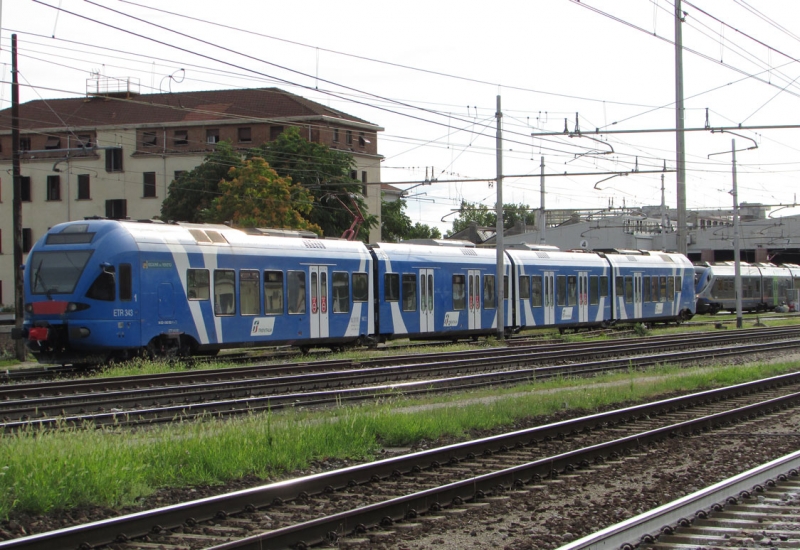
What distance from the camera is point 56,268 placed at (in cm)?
2022

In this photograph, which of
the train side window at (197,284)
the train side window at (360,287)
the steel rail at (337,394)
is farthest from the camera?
the train side window at (360,287)

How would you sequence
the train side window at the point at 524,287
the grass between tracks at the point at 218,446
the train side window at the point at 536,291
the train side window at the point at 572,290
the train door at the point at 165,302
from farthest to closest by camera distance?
1. the train side window at the point at 572,290
2. the train side window at the point at 536,291
3. the train side window at the point at 524,287
4. the train door at the point at 165,302
5. the grass between tracks at the point at 218,446

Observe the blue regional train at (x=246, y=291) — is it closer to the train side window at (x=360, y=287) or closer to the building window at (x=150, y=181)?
the train side window at (x=360, y=287)

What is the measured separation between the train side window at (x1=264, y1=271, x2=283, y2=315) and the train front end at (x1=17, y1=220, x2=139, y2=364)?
151 inches

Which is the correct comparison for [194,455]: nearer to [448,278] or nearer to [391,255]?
[391,255]

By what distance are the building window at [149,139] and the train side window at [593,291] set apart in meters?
44.0

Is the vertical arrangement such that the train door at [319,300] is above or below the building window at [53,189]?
below

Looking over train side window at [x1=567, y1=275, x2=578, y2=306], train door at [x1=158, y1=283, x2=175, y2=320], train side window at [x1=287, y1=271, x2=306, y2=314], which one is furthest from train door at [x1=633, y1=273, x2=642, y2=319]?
train door at [x1=158, y1=283, x2=175, y2=320]

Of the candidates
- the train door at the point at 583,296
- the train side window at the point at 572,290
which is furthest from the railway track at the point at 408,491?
the train door at the point at 583,296

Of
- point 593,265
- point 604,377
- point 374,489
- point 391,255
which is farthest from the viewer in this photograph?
point 593,265

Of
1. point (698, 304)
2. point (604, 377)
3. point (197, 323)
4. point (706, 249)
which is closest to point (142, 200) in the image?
point (698, 304)

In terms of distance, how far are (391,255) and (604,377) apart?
31.3 feet

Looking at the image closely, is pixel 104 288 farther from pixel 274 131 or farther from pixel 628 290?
pixel 274 131

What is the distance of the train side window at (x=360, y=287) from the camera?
2569 centimetres
